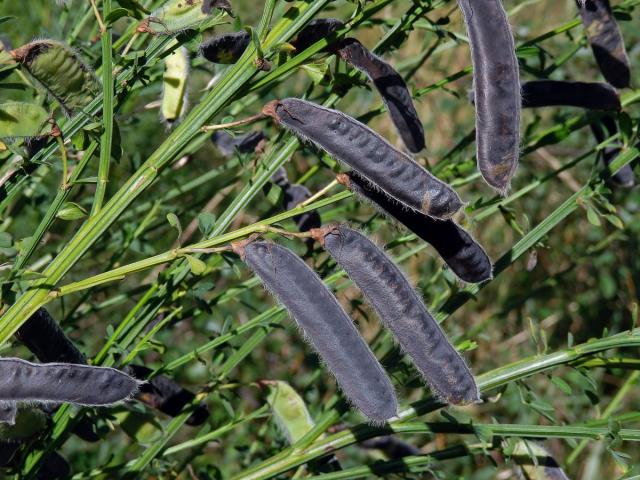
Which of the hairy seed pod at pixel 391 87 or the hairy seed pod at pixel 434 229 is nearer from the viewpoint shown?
the hairy seed pod at pixel 434 229

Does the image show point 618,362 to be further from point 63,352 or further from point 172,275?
point 63,352

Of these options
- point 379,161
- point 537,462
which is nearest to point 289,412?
point 537,462

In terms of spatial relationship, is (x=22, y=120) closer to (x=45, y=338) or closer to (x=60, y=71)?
(x=60, y=71)

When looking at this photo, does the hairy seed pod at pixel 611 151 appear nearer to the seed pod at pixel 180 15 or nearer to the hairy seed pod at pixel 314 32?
the hairy seed pod at pixel 314 32

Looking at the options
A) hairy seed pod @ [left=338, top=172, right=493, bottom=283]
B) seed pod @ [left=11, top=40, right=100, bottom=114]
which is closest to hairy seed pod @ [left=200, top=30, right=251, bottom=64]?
seed pod @ [left=11, top=40, right=100, bottom=114]

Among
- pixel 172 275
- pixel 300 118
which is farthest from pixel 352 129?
pixel 172 275

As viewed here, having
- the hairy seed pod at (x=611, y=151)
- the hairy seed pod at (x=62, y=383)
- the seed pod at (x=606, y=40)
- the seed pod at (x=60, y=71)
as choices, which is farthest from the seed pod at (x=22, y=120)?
the hairy seed pod at (x=611, y=151)
